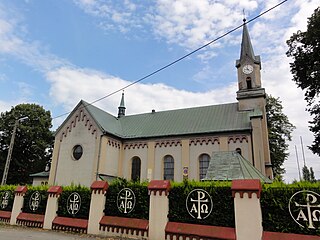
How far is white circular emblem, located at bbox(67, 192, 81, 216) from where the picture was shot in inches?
453

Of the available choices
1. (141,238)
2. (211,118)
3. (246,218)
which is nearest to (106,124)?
(211,118)

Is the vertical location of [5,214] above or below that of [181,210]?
below

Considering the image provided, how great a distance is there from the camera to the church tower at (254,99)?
66.0 feet

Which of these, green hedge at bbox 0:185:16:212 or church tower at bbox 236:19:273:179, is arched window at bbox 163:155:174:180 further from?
green hedge at bbox 0:185:16:212

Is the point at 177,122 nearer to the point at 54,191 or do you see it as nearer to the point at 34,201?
the point at 54,191

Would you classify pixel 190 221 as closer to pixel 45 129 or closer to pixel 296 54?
pixel 296 54

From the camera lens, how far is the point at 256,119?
2070 cm

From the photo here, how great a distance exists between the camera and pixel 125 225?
9.81 metres

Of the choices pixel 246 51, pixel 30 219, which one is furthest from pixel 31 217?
pixel 246 51

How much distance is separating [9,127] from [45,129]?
16.0 feet

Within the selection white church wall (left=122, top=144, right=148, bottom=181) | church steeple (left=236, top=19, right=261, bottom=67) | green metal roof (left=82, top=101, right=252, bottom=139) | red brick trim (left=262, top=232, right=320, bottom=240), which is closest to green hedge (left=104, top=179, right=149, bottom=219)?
red brick trim (left=262, top=232, right=320, bottom=240)

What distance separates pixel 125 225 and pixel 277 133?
86.8 ft

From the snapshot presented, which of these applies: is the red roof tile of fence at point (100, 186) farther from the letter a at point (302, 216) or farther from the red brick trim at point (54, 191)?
the letter a at point (302, 216)

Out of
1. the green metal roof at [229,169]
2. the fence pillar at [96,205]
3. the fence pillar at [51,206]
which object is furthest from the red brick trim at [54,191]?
the green metal roof at [229,169]
